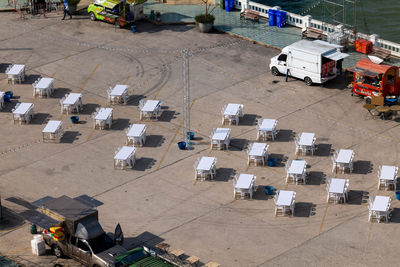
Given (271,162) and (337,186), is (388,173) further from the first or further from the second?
(271,162)

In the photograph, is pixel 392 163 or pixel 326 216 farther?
pixel 392 163

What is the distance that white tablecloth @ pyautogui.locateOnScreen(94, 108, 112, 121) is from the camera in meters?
53.3

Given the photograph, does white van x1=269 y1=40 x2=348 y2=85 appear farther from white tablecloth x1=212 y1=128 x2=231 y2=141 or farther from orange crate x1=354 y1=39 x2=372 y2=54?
white tablecloth x1=212 y1=128 x2=231 y2=141

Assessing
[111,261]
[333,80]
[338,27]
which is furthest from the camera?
[338,27]

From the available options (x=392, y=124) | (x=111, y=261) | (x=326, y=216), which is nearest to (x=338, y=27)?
(x=392, y=124)

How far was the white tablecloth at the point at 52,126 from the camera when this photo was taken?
52.2 meters

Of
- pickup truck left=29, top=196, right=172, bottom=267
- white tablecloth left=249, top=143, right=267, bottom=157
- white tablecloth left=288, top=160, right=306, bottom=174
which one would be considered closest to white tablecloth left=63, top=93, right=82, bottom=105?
white tablecloth left=249, top=143, right=267, bottom=157

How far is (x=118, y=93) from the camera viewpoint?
56312mm

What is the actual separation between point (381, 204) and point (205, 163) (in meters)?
9.83

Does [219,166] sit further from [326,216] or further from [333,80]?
[333,80]

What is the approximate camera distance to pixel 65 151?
5153 cm

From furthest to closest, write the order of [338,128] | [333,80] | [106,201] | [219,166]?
[333,80], [338,128], [219,166], [106,201]

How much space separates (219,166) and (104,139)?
7561 millimetres

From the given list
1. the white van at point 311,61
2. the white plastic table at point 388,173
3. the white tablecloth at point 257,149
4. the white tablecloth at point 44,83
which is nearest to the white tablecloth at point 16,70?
the white tablecloth at point 44,83
